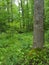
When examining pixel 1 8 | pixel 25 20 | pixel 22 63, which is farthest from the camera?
pixel 25 20

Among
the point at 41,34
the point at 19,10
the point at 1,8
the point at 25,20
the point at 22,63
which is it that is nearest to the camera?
the point at 22,63

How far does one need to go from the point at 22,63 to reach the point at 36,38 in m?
1.03

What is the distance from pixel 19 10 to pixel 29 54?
2156 cm

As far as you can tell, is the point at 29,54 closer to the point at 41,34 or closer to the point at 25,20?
the point at 41,34

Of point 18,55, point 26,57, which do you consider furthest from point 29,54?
point 18,55

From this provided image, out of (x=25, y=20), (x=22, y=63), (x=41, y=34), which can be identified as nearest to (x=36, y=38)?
(x=41, y=34)

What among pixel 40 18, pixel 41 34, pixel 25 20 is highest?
pixel 40 18

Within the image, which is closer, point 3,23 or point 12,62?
point 12,62

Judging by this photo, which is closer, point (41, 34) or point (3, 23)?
point (41, 34)

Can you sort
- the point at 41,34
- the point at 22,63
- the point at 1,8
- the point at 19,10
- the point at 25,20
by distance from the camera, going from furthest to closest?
the point at 19,10, the point at 25,20, the point at 1,8, the point at 41,34, the point at 22,63

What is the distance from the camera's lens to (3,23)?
16.4 meters

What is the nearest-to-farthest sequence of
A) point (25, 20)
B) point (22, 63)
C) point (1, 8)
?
point (22, 63) → point (1, 8) → point (25, 20)

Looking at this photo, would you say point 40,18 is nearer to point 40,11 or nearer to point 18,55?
point 40,11

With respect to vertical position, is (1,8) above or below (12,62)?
above
